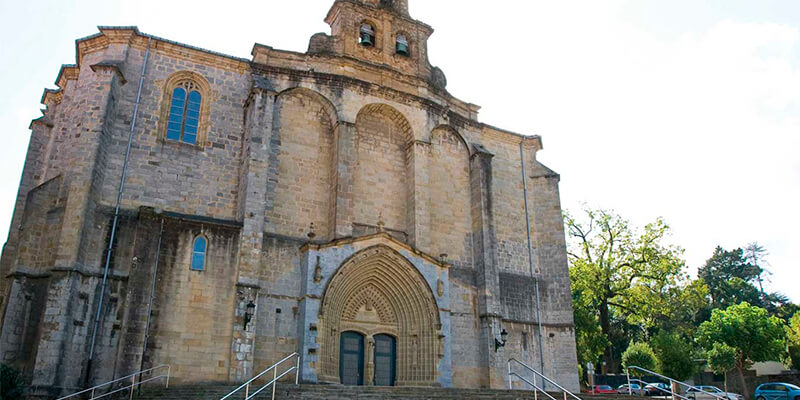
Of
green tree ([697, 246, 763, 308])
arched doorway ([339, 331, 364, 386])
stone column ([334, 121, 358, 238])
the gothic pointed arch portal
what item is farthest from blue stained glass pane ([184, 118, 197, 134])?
green tree ([697, 246, 763, 308])

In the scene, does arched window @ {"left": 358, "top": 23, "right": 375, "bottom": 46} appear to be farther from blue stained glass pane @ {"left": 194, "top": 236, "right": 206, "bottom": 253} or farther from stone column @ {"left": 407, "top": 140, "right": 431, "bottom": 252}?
blue stained glass pane @ {"left": 194, "top": 236, "right": 206, "bottom": 253}

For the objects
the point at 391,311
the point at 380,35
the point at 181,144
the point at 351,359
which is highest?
the point at 380,35

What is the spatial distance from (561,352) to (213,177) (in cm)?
1315

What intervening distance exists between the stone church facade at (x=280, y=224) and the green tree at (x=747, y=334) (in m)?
10.1

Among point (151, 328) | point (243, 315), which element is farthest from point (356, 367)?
point (151, 328)

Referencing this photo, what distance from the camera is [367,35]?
2233 centimetres

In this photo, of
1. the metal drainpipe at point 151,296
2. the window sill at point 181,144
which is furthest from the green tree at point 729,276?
the metal drainpipe at point 151,296

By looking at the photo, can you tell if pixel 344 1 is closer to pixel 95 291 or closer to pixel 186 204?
pixel 186 204

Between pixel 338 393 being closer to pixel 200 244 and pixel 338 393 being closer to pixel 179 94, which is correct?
pixel 200 244

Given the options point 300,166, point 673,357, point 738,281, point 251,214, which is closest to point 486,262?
point 300,166

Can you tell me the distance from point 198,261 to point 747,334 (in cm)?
2344

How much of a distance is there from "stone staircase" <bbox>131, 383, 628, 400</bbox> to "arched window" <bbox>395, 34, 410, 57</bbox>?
13.2 meters

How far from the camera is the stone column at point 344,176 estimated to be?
18.1m

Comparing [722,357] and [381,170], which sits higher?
[381,170]
